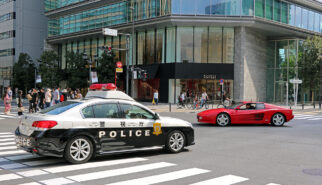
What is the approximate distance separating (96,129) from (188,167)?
2.27 meters

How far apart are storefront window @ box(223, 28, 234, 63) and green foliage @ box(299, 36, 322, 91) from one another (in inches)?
317

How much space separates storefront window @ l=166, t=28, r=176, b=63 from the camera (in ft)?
134

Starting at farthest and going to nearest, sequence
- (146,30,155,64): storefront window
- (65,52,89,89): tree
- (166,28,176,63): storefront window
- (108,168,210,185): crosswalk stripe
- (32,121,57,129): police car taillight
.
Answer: (65,52,89,89): tree → (146,30,155,64): storefront window → (166,28,176,63): storefront window → (32,121,57,129): police car taillight → (108,168,210,185): crosswalk stripe

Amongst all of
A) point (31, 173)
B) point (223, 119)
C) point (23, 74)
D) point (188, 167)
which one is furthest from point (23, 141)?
point (23, 74)

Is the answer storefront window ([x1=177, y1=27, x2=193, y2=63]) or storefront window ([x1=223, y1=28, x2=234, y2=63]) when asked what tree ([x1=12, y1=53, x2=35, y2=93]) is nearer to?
storefront window ([x1=177, y1=27, x2=193, y2=63])

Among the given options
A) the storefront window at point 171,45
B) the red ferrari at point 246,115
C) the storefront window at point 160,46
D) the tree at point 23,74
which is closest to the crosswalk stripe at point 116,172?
the red ferrari at point 246,115

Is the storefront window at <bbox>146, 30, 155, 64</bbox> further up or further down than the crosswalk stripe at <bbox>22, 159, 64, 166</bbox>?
further up

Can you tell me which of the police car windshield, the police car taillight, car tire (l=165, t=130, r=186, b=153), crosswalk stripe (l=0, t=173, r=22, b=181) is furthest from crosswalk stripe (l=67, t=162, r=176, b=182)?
the police car windshield

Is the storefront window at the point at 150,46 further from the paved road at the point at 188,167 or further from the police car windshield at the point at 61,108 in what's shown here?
the police car windshield at the point at 61,108

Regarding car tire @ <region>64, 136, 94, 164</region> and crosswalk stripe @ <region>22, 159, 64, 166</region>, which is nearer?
car tire @ <region>64, 136, 94, 164</region>

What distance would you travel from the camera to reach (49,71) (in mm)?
53844

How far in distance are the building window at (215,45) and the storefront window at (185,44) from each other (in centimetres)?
236

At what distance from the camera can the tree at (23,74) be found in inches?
2378

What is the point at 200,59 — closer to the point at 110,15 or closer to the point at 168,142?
the point at 110,15
